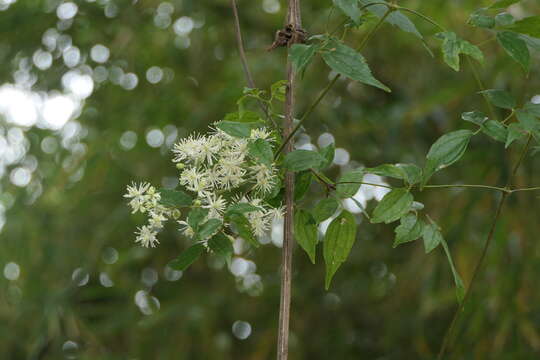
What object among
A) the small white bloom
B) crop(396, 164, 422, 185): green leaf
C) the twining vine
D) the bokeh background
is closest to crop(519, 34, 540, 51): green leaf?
the twining vine

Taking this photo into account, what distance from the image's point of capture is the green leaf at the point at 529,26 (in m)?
0.49

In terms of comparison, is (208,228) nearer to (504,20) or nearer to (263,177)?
(263,177)

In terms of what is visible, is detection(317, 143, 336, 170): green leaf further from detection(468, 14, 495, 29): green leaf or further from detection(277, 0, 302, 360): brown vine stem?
detection(468, 14, 495, 29): green leaf

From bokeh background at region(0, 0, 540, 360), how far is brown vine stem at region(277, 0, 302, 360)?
0.90 meters

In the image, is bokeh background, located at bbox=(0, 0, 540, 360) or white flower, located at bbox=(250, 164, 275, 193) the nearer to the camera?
white flower, located at bbox=(250, 164, 275, 193)

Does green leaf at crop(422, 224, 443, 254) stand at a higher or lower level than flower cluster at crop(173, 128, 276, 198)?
lower

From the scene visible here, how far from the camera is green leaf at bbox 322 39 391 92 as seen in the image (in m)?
0.44

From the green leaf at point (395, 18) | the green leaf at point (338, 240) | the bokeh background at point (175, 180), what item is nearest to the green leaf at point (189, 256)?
the green leaf at point (338, 240)

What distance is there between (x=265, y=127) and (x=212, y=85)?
3.92ft

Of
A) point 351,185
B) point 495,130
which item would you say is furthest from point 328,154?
point 495,130

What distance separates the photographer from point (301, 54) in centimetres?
45

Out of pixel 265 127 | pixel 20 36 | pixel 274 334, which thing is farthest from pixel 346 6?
pixel 20 36

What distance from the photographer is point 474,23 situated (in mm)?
499

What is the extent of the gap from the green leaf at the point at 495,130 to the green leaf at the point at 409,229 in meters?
0.09
